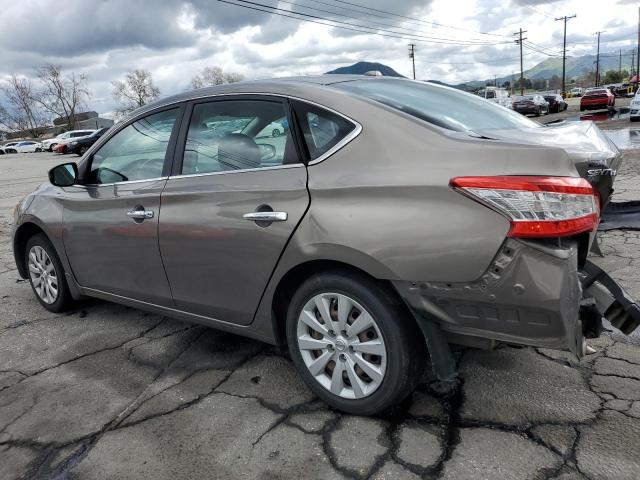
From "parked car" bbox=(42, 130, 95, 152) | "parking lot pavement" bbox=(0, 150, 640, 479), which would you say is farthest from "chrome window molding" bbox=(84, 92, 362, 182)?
"parked car" bbox=(42, 130, 95, 152)

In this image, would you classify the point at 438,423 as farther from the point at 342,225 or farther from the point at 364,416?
the point at 342,225

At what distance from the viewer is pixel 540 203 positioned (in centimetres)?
201

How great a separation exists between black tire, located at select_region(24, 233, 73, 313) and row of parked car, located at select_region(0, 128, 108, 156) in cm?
2182

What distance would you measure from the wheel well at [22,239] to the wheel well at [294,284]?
2.54 meters

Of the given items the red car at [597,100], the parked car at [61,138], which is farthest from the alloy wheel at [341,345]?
the parked car at [61,138]

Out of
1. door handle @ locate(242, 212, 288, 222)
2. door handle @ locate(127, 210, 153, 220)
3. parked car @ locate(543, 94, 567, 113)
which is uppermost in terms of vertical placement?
door handle @ locate(242, 212, 288, 222)

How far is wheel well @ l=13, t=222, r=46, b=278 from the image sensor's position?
4367 millimetres

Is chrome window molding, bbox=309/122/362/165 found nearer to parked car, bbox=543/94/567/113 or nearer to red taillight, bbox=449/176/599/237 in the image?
red taillight, bbox=449/176/599/237

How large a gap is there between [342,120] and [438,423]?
1.52m

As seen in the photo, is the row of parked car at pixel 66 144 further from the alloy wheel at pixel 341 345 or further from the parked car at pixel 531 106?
the parked car at pixel 531 106

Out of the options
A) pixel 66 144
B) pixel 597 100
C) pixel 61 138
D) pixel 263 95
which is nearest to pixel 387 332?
pixel 263 95

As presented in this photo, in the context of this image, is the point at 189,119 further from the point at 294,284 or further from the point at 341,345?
the point at 341,345

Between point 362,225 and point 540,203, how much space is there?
0.73 meters

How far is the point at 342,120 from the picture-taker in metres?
2.54
